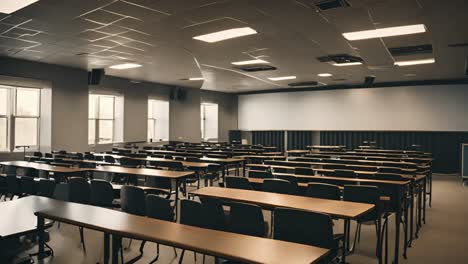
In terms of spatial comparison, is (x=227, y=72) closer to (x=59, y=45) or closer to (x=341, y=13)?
(x=59, y=45)

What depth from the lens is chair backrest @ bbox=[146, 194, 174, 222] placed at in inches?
134

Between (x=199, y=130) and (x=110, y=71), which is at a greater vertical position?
(x=110, y=71)

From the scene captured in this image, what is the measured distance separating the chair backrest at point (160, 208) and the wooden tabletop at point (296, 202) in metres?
0.69

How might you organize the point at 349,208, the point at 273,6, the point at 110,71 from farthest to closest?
1. the point at 110,71
2. the point at 273,6
3. the point at 349,208

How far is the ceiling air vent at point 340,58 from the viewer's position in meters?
9.48

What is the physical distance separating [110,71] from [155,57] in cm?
339

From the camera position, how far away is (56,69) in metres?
11.3

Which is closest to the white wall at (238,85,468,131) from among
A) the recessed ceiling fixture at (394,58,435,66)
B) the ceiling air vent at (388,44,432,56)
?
the recessed ceiling fixture at (394,58,435,66)

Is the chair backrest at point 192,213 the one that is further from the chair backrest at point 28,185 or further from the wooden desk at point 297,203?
the chair backrest at point 28,185

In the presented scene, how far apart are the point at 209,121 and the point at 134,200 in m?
15.2

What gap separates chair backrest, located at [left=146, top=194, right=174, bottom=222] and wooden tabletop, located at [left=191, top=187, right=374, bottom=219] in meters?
0.69

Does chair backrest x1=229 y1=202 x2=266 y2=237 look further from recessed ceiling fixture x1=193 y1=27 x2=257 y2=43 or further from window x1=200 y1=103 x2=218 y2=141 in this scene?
window x1=200 y1=103 x2=218 y2=141

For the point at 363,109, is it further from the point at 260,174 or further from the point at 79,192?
the point at 79,192

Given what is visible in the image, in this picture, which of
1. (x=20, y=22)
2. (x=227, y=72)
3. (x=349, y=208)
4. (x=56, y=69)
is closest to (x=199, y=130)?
(x=227, y=72)
